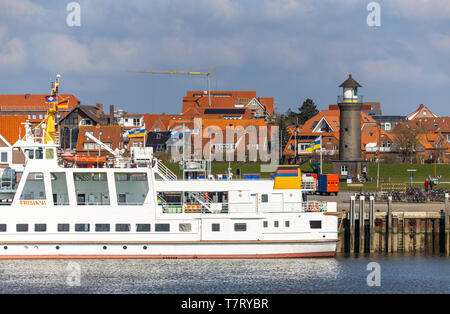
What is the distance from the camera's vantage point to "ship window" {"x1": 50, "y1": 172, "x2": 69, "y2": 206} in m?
45.6

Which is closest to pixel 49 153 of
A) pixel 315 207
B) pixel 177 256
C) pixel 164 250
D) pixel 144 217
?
pixel 144 217

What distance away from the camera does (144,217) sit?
146 feet

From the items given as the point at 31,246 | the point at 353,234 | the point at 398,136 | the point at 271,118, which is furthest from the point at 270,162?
the point at 31,246

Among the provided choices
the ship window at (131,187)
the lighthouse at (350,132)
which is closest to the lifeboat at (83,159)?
the ship window at (131,187)

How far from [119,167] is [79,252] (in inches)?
208

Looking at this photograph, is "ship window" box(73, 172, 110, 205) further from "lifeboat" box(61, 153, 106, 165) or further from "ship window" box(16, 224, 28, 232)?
"ship window" box(16, 224, 28, 232)

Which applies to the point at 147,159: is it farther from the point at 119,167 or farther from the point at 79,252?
the point at 79,252

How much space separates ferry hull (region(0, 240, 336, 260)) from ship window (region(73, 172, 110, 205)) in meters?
3.06

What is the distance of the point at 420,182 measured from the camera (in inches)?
3150

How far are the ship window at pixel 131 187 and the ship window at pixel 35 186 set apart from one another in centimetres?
415

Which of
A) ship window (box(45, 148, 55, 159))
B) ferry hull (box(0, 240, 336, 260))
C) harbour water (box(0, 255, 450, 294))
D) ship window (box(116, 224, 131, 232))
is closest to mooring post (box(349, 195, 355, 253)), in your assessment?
harbour water (box(0, 255, 450, 294))

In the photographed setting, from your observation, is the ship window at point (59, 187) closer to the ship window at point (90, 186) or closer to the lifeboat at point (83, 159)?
the ship window at point (90, 186)
